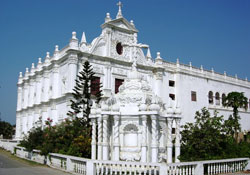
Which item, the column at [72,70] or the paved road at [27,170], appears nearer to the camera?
the paved road at [27,170]

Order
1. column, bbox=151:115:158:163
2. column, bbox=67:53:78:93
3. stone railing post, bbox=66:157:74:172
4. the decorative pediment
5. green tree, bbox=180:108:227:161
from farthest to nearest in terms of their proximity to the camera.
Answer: the decorative pediment
column, bbox=67:53:78:93
green tree, bbox=180:108:227:161
stone railing post, bbox=66:157:74:172
column, bbox=151:115:158:163

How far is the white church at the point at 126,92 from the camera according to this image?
11703 mm

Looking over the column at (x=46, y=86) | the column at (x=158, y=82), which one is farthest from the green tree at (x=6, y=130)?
the column at (x=158, y=82)

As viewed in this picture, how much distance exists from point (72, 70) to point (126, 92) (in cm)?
1514

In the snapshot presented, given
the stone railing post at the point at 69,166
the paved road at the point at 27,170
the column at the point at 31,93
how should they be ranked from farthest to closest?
1. the column at the point at 31,93
2. the stone railing post at the point at 69,166
3. the paved road at the point at 27,170

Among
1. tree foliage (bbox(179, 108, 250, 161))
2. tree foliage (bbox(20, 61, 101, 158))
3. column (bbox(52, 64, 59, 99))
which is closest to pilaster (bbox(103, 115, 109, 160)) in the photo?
tree foliage (bbox(20, 61, 101, 158))

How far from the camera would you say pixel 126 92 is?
12188 mm

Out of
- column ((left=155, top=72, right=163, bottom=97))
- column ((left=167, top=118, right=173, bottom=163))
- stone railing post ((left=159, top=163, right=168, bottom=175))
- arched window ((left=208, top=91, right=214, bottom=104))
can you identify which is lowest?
stone railing post ((left=159, top=163, right=168, bottom=175))

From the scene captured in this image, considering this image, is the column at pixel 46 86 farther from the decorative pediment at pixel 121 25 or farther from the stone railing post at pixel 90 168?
the stone railing post at pixel 90 168

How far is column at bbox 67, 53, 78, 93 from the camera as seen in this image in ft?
86.3

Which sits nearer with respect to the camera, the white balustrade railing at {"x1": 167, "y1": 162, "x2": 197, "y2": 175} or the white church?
the white balustrade railing at {"x1": 167, "y1": 162, "x2": 197, "y2": 175}

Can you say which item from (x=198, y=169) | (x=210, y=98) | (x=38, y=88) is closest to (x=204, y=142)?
(x=198, y=169)

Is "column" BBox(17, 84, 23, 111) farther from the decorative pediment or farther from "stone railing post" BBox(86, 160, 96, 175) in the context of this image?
"stone railing post" BBox(86, 160, 96, 175)

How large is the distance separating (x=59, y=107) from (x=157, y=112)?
61.2ft
